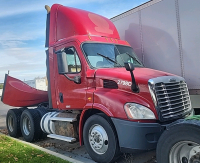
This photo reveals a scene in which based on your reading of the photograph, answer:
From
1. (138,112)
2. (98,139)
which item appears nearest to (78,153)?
(98,139)

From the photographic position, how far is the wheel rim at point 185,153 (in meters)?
3.42

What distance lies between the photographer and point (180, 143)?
11.3 ft

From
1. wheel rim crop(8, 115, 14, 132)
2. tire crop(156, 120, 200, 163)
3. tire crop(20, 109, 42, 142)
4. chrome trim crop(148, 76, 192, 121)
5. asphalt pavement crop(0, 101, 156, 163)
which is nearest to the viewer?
tire crop(156, 120, 200, 163)

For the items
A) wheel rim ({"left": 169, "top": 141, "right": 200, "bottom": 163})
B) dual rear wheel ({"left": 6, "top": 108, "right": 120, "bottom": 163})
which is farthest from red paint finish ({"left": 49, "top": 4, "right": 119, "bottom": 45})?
wheel rim ({"left": 169, "top": 141, "right": 200, "bottom": 163})

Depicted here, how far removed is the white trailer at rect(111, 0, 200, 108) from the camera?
5.09m

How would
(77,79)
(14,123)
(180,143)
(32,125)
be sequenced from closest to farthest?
1. (180,143)
2. (77,79)
3. (32,125)
4. (14,123)

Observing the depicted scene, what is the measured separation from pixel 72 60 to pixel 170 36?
7.92ft

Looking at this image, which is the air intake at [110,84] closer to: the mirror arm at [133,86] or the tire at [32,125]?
the mirror arm at [133,86]

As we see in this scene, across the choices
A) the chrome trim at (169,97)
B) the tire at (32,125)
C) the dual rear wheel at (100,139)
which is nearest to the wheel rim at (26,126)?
the tire at (32,125)

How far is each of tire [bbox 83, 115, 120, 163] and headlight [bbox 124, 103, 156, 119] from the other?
53 centimetres

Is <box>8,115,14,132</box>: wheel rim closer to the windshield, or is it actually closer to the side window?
the side window

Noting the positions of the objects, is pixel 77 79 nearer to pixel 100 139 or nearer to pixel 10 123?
pixel 100 139

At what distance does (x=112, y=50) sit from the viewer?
18.5ft

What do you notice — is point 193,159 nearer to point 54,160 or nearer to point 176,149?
point 176,149
